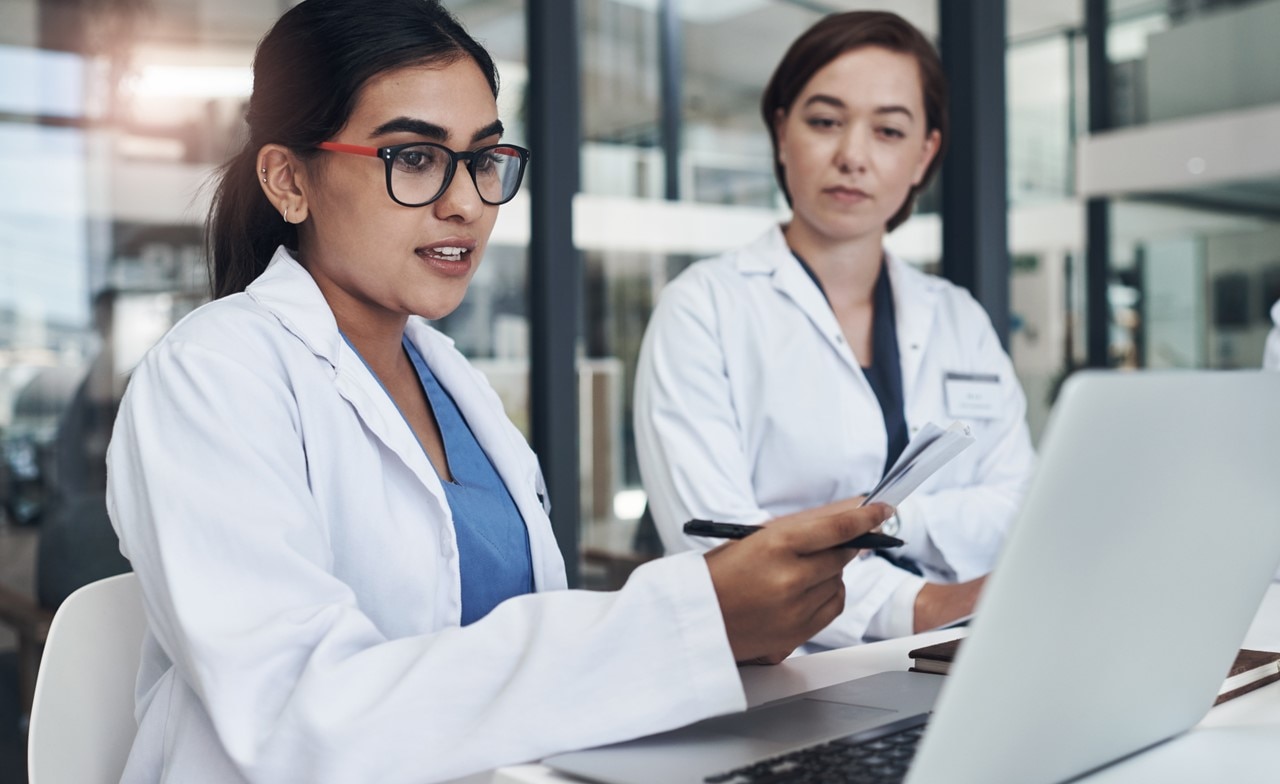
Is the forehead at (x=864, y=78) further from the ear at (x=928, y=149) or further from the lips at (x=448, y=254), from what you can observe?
the lips at (x=448, y=254)

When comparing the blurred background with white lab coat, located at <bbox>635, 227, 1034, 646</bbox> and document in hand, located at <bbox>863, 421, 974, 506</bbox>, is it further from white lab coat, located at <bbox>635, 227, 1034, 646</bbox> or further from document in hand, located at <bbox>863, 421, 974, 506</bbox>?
document in hand, located at <bbox>863, 421, 974, 506</bbox>

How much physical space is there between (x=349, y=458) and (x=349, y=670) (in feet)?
1.18

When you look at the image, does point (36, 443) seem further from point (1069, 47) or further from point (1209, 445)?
point (1069, 47)

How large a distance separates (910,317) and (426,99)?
4.66 ft

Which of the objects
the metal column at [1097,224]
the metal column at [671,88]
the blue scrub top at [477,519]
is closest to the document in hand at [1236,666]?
the blue scrub top at [477,519]

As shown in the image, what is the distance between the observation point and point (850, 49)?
240 centimetres

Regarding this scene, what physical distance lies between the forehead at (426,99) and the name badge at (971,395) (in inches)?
54.4

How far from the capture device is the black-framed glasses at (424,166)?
1396mm

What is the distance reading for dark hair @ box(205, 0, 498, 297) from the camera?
4.62 feet

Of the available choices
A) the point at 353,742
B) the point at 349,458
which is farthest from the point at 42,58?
the point at 353,742

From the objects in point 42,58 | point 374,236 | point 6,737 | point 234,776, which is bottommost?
point 6,737

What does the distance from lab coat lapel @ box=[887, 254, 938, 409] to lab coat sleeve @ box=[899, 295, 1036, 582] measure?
4.8 inches

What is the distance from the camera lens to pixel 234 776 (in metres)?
1.12

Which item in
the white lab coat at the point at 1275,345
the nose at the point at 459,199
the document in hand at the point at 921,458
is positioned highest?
the nose at the point at 459,199
